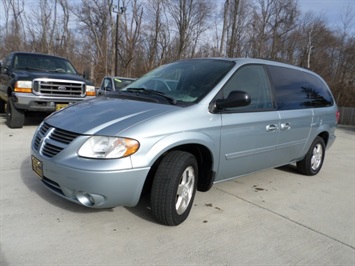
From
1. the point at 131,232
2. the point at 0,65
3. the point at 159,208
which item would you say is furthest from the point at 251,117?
the point at 0,65

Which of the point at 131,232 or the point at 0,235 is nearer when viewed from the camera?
the point at 0,235

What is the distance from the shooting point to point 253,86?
3.76 metres

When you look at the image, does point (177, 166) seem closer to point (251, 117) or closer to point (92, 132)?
point (92, 132)

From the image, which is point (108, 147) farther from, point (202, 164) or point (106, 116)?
point (202, 164)

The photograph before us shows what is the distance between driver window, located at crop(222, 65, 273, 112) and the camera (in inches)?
Answer: 136

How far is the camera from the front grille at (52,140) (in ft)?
8.86

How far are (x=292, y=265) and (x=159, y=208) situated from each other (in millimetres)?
1238

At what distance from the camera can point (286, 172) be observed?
5.38 m

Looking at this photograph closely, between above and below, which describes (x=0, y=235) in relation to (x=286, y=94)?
below

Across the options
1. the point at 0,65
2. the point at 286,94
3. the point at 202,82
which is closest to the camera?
the point at 202,82

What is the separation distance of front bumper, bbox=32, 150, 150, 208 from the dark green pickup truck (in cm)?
487

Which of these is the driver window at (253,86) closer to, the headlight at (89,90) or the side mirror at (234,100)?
the side mirror at (234,100)

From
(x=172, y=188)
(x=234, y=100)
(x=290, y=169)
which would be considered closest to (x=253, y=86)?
(x=234, y=100)

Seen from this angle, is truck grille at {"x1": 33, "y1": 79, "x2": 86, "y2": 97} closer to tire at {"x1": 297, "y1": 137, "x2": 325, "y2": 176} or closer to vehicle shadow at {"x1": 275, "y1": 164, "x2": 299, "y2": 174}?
vehicle shadow at {"x1": 275, "y1": 164, "x2": 299, "y2": 174}
